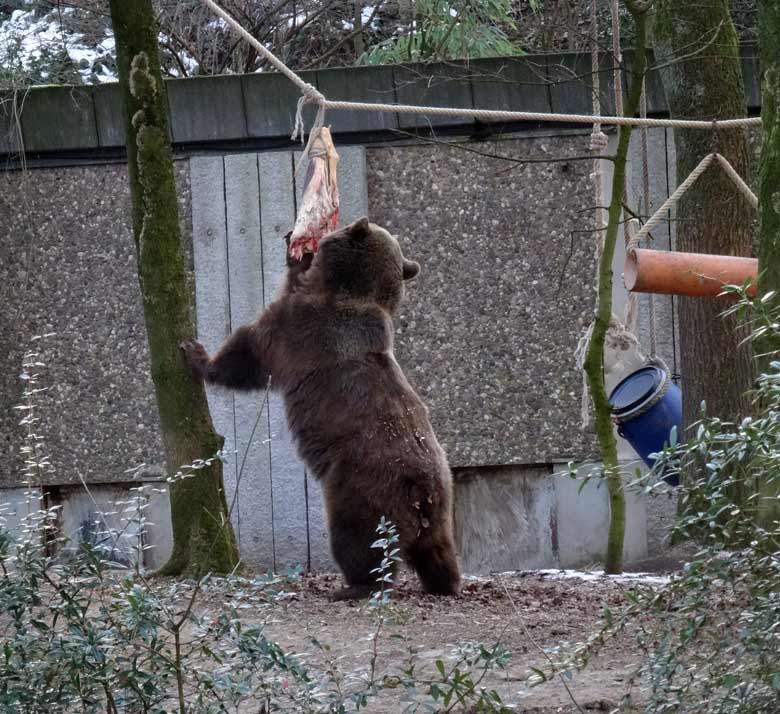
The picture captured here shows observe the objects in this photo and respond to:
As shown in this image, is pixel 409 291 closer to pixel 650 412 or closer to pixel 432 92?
pixel 432 92

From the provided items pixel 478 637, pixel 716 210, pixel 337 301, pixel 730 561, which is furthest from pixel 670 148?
pixel 730 561

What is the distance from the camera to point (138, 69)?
524 centimetres

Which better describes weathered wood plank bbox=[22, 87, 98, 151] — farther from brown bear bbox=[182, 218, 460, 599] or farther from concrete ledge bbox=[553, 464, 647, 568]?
concrete ledge bbox=[553, 464, 647, 568]

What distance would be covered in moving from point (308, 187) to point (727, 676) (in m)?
3.30

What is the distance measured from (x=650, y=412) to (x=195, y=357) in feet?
7.36

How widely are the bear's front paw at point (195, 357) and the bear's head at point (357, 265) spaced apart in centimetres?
74

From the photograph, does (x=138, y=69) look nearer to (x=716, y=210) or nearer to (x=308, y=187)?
(x=308, y=187)

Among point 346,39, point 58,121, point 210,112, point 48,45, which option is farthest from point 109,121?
point 346,39

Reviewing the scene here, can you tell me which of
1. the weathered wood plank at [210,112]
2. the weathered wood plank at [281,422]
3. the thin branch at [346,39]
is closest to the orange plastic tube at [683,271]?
the weathered wood plank at [281,422]

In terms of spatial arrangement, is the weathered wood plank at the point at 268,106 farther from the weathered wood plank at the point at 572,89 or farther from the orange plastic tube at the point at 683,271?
the orange plastic tube at the point at 683,271

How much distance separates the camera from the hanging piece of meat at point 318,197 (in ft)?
17.6

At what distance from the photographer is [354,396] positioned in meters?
5.45

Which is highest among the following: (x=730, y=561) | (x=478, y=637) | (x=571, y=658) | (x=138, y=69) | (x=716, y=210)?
(x=138, y=69)

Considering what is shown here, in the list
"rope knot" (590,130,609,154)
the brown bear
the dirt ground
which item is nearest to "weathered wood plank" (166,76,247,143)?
the brown bear
